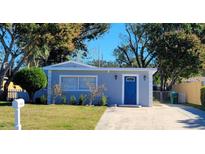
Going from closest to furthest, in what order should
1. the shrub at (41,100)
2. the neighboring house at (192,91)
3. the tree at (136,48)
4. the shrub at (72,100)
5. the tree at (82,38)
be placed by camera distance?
the shrub at (72,100)
the shrub at (41,100)
the neighboring house at (192,91)
the tree at (82,38)
the tree at (136,48)

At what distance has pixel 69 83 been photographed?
22016 millimetres

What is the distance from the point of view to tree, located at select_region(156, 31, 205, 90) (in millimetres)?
31969

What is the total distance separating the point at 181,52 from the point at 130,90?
39.9 feet

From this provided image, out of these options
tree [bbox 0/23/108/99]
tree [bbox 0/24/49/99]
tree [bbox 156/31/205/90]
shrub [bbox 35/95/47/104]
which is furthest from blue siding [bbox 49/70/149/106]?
tree [bbox 156/31/205/90]

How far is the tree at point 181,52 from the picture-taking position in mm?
31969

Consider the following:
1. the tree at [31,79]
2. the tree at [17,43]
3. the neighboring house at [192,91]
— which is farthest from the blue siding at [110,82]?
the neighboring house at [192,91]

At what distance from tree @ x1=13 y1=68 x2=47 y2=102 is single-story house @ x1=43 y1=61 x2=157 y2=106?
0.87 m

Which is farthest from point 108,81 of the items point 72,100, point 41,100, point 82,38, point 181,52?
point 181,52

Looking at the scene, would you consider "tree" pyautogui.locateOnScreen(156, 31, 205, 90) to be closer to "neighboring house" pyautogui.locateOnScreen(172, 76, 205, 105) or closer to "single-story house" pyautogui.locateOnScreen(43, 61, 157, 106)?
"neighboring house" pyautogui.locateOnScreen(172, 76, 205, 105)

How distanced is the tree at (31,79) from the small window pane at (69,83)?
139 centimetres

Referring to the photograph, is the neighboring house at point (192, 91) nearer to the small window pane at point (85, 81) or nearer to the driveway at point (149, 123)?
the small window pane at point (85, 81)
